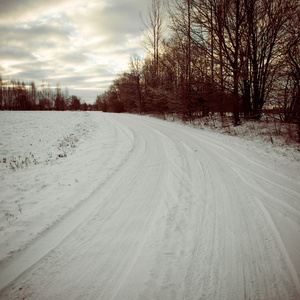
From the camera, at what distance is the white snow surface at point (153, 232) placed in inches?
69.4

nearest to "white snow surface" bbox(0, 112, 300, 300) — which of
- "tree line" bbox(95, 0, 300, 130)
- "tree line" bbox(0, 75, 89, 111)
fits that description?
"tree line" bbox(95, 0, 300, 130)

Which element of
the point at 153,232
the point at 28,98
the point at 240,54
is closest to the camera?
the point at 153,232

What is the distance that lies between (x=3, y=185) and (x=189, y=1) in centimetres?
1395

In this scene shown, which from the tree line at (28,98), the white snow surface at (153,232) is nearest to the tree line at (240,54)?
the white snow surface at (153,232)

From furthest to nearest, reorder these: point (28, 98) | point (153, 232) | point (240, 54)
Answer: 1. point (28, 98)
2. point (240, 54)
3. point (153, 232)

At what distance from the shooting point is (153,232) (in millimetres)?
2436

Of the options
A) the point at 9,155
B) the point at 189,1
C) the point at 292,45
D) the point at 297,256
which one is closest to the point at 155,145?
the point at 297,256

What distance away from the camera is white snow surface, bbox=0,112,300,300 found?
69.4 inches

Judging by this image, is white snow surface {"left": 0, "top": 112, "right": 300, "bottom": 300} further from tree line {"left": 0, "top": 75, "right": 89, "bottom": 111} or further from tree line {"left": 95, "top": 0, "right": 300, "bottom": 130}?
tree line {"left": 0, "top": 75, "right": 89, "bottom": 111}

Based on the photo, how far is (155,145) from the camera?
6855mm

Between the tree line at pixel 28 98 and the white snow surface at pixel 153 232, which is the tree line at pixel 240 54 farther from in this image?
the tree line at pixel 28 98

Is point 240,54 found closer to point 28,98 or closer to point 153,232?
point 153,232

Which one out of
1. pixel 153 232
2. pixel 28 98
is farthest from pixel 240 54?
pixel 28 98

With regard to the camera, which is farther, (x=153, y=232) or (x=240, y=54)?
(x=240, y=54)
